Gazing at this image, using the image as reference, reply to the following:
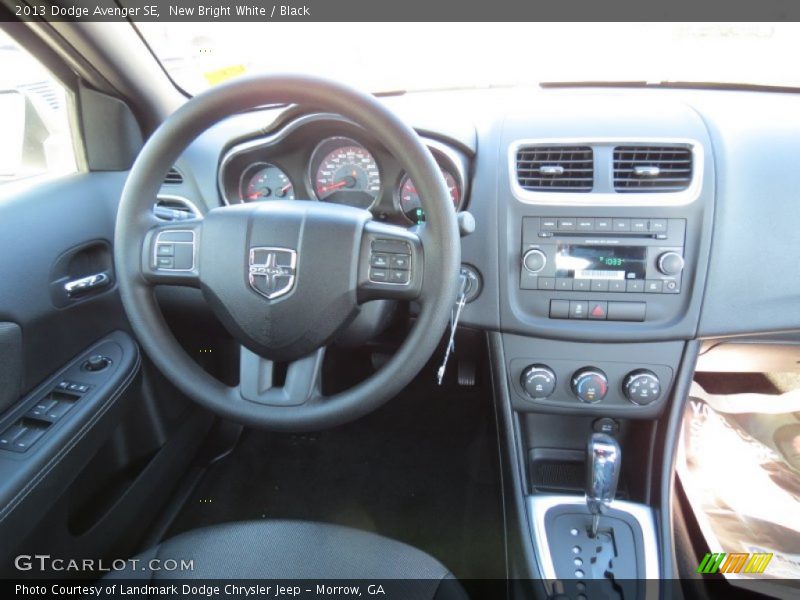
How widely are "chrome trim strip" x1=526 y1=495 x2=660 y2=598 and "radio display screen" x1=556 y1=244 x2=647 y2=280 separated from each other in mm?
598

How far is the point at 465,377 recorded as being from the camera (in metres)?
1.76

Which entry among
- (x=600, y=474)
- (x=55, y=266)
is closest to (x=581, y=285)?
(x=600, y=474)

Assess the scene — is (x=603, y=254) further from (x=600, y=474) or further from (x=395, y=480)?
(x=395, y=480)

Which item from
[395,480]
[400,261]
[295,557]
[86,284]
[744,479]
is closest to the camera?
[400,261]

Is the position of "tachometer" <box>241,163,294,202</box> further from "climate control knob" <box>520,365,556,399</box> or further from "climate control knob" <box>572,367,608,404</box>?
"climate control knob" <box>572,367,608,404</box>

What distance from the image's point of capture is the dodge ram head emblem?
3.48 feet

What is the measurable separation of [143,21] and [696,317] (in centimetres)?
163

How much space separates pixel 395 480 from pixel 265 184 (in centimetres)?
113

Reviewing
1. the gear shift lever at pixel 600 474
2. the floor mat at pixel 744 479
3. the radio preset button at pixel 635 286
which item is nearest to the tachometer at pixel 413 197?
the radio preset button at pixel 635 286

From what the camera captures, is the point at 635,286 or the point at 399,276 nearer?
the point at 399,276

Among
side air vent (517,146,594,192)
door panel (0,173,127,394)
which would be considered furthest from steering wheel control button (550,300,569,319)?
door panel (0,173,127,394)

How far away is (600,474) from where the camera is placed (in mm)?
1370

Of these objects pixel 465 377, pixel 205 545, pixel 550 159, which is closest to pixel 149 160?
pixel 205 545

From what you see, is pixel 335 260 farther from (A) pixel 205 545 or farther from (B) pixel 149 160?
(A) pixel 205 545
